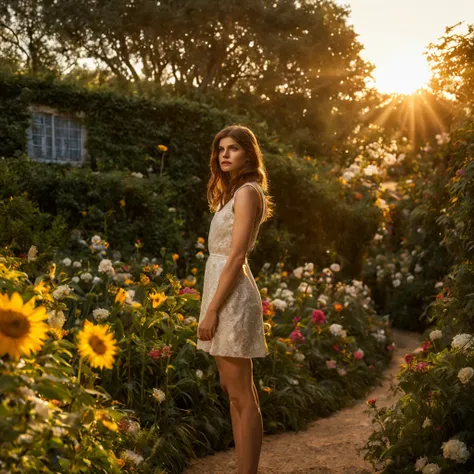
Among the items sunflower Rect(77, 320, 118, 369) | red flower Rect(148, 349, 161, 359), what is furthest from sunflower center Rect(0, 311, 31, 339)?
red flower Rect(148, 349, 161, 359)

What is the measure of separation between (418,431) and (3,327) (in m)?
2.50

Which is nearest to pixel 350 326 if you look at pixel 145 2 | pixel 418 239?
pixel 418 239

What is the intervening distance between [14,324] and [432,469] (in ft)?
7.52

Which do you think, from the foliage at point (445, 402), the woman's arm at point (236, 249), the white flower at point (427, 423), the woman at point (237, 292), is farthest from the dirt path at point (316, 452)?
the woman's arm at point (236, 249)

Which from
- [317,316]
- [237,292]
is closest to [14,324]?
[237,292]

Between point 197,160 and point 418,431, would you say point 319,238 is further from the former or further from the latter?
point 418,431

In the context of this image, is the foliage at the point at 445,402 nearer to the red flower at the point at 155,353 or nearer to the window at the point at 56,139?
the red flower at the point at 155,353

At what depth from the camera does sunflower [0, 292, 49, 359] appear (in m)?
2.09

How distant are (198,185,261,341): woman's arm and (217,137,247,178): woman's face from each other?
0.65ft

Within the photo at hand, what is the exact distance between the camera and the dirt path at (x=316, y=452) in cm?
461

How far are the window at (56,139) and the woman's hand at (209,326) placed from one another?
411 inches

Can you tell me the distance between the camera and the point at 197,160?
12.6m

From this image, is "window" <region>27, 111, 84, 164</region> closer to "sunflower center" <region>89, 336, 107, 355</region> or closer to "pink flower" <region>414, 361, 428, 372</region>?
"pink flower" <region>414, 361, 428, 372</region>

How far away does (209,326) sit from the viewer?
11.3 ft
